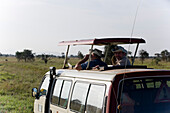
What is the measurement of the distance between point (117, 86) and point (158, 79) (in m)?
0.68

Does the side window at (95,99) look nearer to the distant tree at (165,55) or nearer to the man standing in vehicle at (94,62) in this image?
the man standing in vehicle at (94,62)

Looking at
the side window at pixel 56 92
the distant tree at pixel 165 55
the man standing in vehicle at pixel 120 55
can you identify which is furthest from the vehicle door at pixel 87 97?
the distant tree at pixel 165 55

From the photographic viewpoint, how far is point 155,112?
14.3 ft

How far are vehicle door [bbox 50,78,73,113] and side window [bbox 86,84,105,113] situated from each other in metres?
0.91

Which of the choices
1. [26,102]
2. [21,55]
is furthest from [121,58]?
[21,55]

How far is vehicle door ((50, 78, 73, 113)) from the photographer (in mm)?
5863

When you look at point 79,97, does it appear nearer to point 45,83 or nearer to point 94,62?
point 94,62

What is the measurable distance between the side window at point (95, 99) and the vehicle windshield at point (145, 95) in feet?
1.14

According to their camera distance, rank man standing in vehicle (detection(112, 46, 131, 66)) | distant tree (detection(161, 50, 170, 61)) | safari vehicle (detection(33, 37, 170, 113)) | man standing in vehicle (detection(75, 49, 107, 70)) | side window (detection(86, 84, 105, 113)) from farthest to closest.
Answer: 1. distant tree (detection(161, 50, 170, 61))
2. man standing in vehicle (detection(112, 46, 131, 66))
3. man standing in vehicle (detection(75, 49, 107, 70))
4. side window (detection(86, 84, 105, 113))
5. safari vehicle (detection(33, 37, 170, 113))

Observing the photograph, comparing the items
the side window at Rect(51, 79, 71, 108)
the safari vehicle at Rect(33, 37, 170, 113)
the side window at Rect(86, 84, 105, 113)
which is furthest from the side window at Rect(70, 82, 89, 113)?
the side window at Rect(51, 79, 71, 108)

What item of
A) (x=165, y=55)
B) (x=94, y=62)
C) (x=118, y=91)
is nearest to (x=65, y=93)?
(x=94, y=62)

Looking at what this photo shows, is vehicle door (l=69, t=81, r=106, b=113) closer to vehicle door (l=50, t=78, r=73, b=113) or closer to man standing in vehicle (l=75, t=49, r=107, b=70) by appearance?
vehicle door (l=50, t=78, r=73, b=113)

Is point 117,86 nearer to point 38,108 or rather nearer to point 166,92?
point 166,92

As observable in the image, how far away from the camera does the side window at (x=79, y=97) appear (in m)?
5.14
